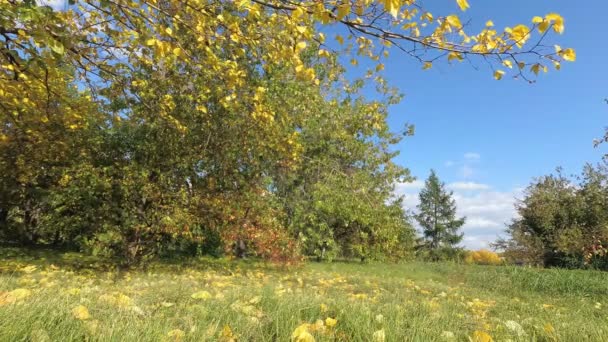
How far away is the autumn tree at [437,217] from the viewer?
160 feet

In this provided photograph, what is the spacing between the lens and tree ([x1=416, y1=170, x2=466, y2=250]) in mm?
48844

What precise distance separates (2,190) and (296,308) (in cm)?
1678

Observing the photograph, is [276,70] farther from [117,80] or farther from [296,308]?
[296,308]

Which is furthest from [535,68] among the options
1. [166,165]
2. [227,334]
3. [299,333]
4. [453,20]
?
[166,165]

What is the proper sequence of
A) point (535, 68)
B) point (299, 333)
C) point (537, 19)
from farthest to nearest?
point (535, 68)
point (537, 19)
point (299, 333)

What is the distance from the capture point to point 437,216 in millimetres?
50500

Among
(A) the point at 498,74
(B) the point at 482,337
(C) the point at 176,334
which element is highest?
(A) the point at 498,74

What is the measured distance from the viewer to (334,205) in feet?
47.6

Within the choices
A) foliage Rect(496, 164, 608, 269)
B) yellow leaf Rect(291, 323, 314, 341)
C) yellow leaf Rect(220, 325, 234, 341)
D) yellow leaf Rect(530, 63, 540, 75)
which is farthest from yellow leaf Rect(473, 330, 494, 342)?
foliage Rect(496, 164, 608, 269)

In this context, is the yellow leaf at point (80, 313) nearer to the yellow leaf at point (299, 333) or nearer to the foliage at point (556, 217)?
the yellow leaf at point (299, 333)

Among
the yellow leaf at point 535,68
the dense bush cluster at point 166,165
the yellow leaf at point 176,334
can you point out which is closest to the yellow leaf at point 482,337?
the yellow leaf at point 176,334

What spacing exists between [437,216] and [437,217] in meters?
0.13

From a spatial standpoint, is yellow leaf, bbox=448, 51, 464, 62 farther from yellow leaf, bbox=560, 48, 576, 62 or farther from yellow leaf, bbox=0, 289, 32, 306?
yellow leaf, bbox=0, 289, 32, 306

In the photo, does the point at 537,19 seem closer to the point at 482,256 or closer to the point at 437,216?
the point at 482,256
